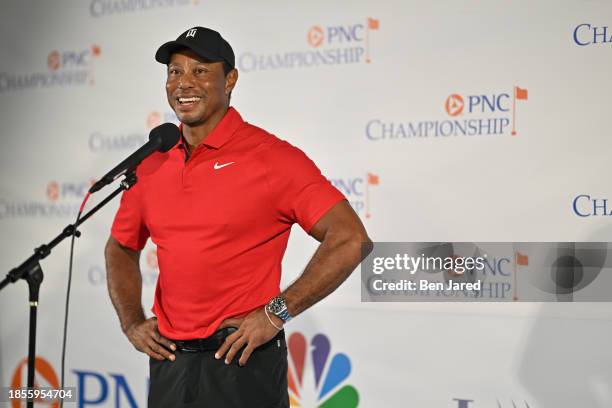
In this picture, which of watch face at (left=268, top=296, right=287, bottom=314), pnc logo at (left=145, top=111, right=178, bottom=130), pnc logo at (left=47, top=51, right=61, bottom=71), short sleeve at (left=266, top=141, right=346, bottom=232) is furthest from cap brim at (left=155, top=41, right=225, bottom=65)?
pnc logo at (left=47, top=51, right=61, bottom=71)

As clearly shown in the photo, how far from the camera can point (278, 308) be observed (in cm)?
206

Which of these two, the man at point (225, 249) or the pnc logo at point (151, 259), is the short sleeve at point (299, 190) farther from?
the pnc logo at point (151, 259)

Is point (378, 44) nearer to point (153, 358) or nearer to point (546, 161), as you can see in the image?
point (546, 161)

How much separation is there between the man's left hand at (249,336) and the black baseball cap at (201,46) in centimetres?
76

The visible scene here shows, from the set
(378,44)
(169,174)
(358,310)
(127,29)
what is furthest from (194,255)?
(127,29)

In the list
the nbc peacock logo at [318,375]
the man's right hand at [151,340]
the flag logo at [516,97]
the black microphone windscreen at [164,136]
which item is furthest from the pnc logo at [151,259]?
the flag logo at [516,97]

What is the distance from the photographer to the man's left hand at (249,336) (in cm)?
204

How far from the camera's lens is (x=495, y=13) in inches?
119

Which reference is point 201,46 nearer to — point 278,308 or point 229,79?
point 229,79

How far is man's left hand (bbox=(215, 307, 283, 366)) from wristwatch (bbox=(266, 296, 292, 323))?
0.5 inches

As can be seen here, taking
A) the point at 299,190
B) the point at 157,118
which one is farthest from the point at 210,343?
the point at 157,118

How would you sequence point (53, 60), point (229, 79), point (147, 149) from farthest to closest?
1. point (53, 60)
2. point (229, 79)
3. point (147, 149)

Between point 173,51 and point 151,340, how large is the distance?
85 cm

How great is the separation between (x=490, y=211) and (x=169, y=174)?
135 cm
